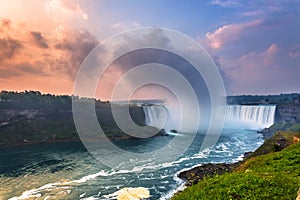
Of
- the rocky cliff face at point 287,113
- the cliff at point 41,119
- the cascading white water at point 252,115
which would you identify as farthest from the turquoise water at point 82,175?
the rocky cliff face at point 287,113

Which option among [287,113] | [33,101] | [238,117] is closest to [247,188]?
[287,113]

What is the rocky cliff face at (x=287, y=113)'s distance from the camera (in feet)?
283

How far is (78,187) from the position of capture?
31.0m

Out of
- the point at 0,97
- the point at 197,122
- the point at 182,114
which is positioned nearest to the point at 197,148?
the point at 197,122

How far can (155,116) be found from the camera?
358 ft

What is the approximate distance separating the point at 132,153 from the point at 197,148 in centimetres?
1515

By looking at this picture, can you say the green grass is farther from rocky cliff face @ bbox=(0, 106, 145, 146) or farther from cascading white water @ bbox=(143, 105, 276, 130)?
cascading white water @ bbox=(143, 105, 276, 130)

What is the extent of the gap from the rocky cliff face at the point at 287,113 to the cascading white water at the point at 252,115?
8.70 ft

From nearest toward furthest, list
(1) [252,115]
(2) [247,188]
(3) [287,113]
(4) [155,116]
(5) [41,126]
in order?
(2) [247,188]
(5) [41,126]
(3) [287,113]
(1) [252,115]
(4) [155,116]

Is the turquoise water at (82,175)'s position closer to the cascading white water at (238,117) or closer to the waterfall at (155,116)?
the cascading white water at (238,117)

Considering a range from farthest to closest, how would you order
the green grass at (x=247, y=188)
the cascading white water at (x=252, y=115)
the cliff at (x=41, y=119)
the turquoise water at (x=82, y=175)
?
1. the cascading white water at (x=252, y=115)
2. the cliff at (x=41, y=119)
3. the turquoise water at (x=82, y=175)
4. the green grass at (x=247, y=188)

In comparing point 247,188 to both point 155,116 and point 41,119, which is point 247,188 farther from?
point 155,116

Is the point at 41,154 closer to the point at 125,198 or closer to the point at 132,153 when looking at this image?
the point at 132,153

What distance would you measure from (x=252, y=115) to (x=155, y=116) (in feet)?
132
